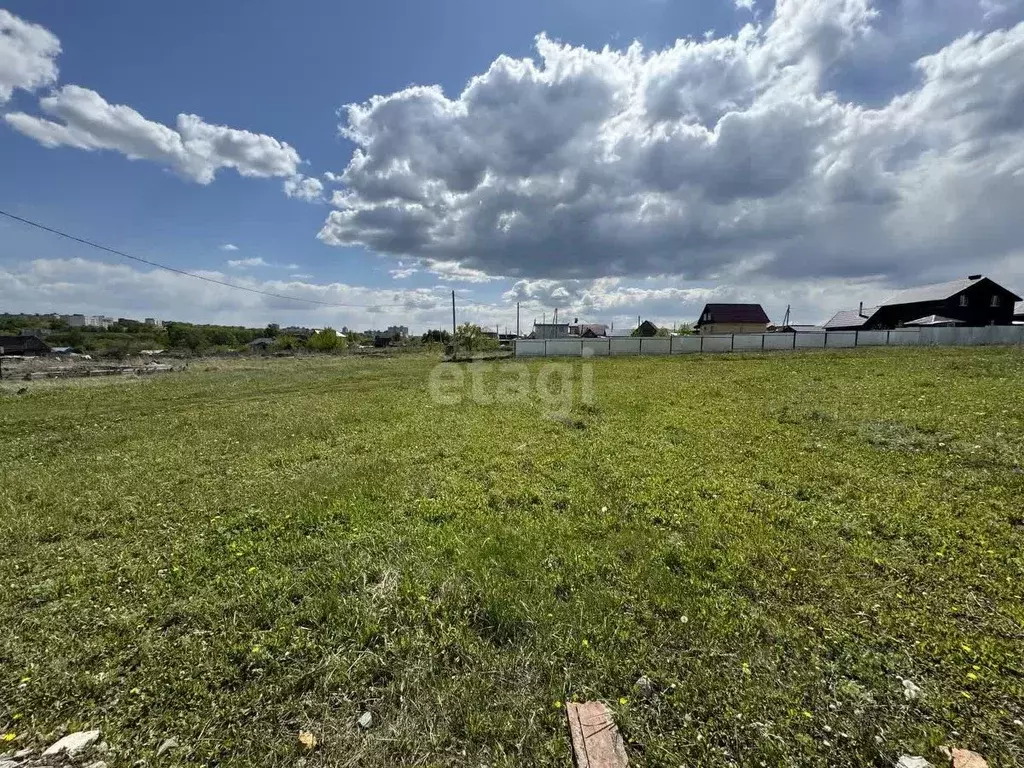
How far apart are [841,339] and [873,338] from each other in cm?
166

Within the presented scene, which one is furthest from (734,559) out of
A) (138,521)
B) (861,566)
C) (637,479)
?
(138,521)

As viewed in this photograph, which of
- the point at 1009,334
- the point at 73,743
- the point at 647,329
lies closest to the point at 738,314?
the point at 647,329

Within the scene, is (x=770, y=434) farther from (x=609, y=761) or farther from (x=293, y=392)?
(x=293, y=392)

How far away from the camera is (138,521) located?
175 inches

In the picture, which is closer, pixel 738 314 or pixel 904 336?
pixel 904 336

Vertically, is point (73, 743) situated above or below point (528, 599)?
below

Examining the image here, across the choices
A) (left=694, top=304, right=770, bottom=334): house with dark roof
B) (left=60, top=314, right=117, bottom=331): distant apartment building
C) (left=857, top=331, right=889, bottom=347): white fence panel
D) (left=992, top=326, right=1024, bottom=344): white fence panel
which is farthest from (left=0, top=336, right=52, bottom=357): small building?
(left=992, top=326, right=1024, bottom=344): white fence panel

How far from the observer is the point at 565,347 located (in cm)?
2878

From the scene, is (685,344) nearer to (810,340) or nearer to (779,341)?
(779,341)

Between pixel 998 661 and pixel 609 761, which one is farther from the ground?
pixel 998 661

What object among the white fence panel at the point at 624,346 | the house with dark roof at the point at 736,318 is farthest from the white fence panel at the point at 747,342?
the house with dark roof at the point at 736,318

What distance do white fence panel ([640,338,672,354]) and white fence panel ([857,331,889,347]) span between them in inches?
421

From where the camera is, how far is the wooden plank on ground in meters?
1.88

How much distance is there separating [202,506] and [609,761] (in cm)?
499
